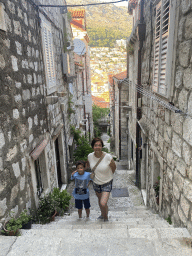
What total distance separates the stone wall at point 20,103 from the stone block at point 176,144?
2.26 metres

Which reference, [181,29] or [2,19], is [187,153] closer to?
[181,29]

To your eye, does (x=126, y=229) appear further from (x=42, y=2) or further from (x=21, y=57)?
(x=42, y=2)

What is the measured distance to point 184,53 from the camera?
7.93 feet

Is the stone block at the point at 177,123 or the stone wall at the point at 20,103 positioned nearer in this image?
the stone wall at the point at 20,103

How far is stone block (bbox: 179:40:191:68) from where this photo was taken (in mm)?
2299

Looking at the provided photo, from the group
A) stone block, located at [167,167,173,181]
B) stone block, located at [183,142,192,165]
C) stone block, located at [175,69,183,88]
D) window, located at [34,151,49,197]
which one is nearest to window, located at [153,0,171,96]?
stone block, located at [175,69,183,88]

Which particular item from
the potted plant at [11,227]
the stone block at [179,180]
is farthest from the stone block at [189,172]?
the potted plant at [11,227]

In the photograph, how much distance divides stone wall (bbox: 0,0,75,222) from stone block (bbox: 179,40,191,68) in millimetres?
2252

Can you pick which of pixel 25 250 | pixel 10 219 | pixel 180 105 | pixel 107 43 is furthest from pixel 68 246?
pixel 107 43

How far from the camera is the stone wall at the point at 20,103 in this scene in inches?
93.6

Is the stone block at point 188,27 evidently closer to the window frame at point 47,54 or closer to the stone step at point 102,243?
the stone step at point 102,243

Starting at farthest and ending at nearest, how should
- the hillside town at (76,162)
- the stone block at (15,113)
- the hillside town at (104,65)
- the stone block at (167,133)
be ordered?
the hillside town at (104,65)
the stone block at (167,133)
the stone block at (15,113)
the hillside town at (76,162)

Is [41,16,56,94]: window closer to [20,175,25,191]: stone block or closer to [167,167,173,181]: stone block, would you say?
[20,175,25,191]: stone block

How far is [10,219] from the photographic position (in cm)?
232
